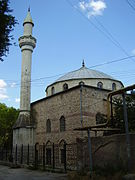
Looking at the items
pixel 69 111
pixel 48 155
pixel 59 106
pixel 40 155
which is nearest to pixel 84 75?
pixel 59 106

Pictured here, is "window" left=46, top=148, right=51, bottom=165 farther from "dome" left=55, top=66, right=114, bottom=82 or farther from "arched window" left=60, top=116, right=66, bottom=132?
"dome" left=55, top=66, right=114, bottom=82

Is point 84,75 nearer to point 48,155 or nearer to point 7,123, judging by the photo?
point 48,155

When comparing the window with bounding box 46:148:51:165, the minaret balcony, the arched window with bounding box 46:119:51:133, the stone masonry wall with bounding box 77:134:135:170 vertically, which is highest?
the minaret balcony

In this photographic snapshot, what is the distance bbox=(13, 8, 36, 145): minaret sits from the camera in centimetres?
2087

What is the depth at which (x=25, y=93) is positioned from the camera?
73.9ft

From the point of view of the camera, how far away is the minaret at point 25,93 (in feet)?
68.5

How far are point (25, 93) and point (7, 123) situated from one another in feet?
25.8

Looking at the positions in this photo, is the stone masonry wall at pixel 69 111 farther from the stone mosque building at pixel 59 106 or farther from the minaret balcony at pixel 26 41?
the minaret balcony at pixel 26 41

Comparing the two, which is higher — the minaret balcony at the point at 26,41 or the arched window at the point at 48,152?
the minaret balcony at the point at 26,41

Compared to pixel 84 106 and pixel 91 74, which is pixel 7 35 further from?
pixel 91 74

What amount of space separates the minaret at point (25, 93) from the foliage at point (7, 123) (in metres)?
6.93

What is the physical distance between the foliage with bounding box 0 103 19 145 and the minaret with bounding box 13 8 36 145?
22.7 ft

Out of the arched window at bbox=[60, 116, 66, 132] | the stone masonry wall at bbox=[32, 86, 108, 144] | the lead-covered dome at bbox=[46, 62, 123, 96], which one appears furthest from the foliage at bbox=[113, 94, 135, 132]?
the lead-covered dome at bbox=[46, 62, 123, 96]

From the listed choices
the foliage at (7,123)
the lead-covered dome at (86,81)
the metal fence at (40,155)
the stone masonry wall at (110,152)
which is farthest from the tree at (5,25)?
the foliage at (7,123)
